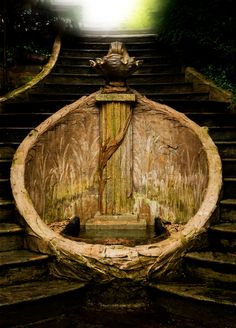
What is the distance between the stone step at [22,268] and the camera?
3477 millimetres

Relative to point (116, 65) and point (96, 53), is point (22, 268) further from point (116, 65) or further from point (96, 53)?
point (96, 53)

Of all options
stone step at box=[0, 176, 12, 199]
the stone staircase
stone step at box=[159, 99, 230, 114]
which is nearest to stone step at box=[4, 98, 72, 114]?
the stone staircase

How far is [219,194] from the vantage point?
3920 mm

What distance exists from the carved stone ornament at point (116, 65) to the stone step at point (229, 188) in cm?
154

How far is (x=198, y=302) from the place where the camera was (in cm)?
315

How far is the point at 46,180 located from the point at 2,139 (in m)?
1.07

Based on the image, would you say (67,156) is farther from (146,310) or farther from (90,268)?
(146,310)

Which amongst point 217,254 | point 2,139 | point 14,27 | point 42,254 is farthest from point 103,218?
point 14,27

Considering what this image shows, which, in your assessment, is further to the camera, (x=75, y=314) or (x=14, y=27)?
(x=14, y=27)

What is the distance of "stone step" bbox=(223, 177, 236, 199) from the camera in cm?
442

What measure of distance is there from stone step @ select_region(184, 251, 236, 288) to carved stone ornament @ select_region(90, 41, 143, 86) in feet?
6.87

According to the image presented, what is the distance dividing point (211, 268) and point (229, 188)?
3.77ft

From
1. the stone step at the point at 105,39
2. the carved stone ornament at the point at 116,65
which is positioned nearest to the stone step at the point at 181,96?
the carved stone ornament at the point at 116,65

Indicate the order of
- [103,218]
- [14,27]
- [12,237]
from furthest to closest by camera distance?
[14,27] < [103,218] < [12,237]
